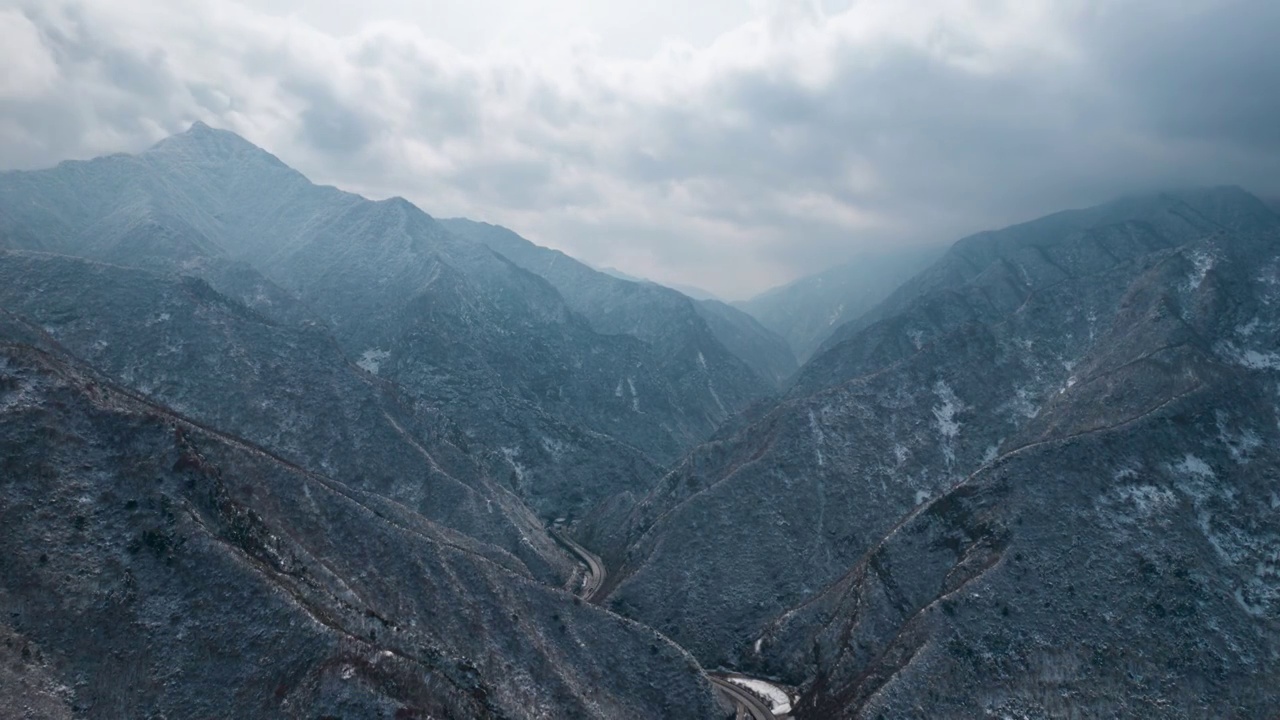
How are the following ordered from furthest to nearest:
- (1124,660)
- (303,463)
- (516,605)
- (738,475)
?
(738,475) → (303,463) → (516,605) → (1124,660)

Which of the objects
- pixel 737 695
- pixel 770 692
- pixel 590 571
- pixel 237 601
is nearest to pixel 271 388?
pixel 590 571

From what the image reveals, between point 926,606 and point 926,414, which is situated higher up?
point 926,414

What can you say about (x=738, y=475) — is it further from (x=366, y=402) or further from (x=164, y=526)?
(x=164, y=526)

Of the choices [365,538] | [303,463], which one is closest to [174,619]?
[365,538]

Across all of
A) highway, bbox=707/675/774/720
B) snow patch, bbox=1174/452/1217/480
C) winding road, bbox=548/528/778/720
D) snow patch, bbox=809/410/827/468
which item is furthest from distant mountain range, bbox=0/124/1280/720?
highway, bbox=707/675/774/720

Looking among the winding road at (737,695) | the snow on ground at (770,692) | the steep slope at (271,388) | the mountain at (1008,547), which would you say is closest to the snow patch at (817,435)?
the mountain at (1008,547)

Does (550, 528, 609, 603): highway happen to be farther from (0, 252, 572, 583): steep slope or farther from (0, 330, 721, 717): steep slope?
(0, 330, 721, 717): steep slope
